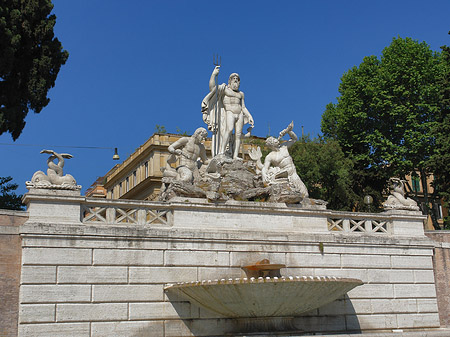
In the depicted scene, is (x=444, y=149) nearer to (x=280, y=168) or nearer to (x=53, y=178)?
(x=280, y=168)

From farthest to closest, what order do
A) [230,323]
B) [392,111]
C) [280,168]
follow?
[392,111]
[280,168]
[230,323]

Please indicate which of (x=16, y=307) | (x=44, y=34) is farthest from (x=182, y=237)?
(x=44, y=34)

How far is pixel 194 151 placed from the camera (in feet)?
63.5

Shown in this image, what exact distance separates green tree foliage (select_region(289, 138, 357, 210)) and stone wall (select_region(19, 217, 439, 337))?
48.2 ft

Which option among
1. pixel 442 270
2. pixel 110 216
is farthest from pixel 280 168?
pixel 442 270

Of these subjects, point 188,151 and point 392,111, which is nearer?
point 188,151

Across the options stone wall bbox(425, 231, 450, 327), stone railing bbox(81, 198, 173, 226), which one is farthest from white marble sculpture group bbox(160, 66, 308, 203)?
stone wall bbox(425, 231, 450, 327)

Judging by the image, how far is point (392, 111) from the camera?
3366 centimetres

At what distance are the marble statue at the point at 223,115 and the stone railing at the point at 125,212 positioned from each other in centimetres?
398

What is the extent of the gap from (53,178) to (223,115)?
674cm

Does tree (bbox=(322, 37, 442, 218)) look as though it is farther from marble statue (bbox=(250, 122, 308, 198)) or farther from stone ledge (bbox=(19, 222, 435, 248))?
marble statue (bbox=(250, 122, 308, 198))

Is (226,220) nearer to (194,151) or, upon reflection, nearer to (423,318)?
(194,151)

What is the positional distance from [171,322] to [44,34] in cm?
1517

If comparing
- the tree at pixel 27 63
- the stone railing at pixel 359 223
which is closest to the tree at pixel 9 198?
the tree at pixel 27 63
